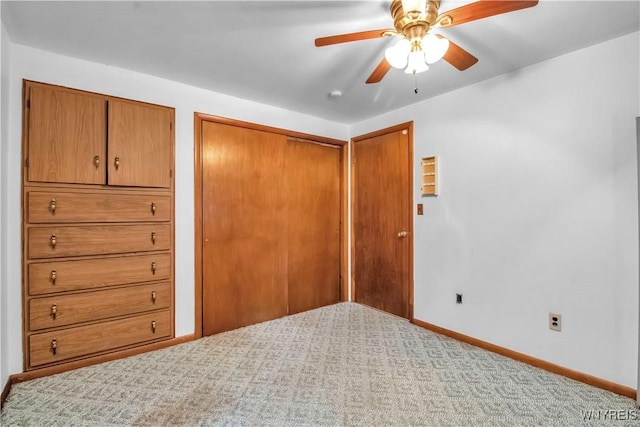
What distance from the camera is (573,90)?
7.16ft

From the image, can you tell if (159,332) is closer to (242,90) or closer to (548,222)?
(242,90)

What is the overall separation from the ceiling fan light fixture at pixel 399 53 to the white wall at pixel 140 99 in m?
1.90

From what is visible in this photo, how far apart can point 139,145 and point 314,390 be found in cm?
229

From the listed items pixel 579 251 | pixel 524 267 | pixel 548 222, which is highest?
pixel 548 222

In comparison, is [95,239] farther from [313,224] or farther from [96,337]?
[313,224]

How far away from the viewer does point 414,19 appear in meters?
1.51

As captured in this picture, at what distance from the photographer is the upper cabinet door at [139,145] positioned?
95.4 inches

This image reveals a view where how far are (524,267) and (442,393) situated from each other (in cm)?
118

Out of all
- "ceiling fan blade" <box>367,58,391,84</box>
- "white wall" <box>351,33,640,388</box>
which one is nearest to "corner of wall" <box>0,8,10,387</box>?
"ceiling fan blade" <box>367,58,391,84</box>

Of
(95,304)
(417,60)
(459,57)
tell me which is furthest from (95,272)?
(459,57)

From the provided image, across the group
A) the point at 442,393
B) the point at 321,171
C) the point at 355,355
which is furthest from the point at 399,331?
the point at 321,171

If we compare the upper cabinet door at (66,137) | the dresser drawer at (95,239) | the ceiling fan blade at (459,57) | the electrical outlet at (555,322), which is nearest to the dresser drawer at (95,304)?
the dresser drawer at (95,239)

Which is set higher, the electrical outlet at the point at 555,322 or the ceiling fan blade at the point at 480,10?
the ceiling fan blade at the point at 480,10

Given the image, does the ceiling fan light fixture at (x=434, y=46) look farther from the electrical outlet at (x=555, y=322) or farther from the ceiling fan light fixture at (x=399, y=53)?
the electrical outlet at (x=555, y=322)
